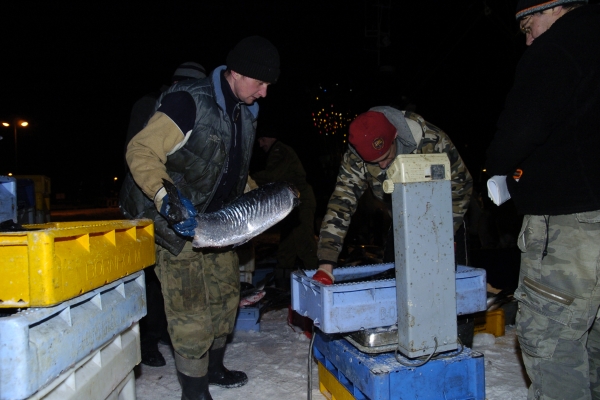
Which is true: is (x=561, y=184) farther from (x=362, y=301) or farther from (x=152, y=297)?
(x=152, y=297)

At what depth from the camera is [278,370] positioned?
3268 millimetres

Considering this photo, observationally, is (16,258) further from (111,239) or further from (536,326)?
(536,326)

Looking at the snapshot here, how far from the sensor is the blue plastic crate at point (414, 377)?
6.79 ft

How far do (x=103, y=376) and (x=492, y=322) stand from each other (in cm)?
328

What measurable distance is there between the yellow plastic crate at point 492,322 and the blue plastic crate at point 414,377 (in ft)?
5.56

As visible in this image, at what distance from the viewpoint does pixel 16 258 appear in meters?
1.36

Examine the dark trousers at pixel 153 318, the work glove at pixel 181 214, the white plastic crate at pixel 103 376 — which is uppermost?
the work glove at pixel 181 214

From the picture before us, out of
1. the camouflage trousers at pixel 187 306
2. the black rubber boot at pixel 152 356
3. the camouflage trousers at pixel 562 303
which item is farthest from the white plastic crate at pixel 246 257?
the camouflage trousers at pixel 562 303

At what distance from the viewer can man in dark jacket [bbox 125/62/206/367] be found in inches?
136

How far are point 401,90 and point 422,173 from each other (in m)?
14.7

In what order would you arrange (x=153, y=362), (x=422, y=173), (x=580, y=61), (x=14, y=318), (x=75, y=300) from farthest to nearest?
(x=153, y=362)
(x=422, y=173)
(x=580, y=61)
(x=75, y=300)
(x=14, y=318)

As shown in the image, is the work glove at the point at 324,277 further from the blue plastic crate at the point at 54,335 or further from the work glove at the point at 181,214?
the blue plastic crate at the point at 54,335

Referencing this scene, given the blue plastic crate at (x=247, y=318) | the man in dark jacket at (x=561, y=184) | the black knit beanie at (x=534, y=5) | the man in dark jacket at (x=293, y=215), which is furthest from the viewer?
the man in dark jacket at (x=293, y=215)

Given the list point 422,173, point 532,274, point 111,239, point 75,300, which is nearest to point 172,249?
point 111,239
